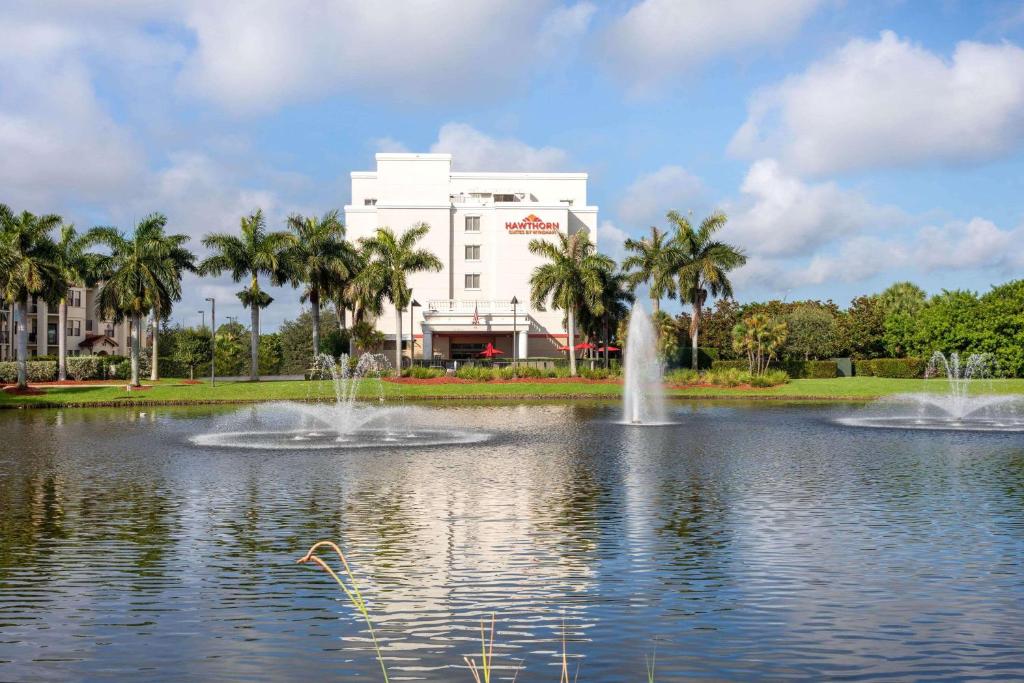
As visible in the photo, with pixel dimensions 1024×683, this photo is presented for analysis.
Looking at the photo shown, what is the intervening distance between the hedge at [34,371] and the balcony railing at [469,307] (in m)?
31.1

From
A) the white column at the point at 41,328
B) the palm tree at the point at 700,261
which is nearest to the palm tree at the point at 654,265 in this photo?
the palm tree at the point at 700,261

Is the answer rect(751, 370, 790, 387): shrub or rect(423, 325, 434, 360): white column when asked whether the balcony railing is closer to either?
rect(423, 325, 434, 360): white column

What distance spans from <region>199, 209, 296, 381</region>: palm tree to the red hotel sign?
2394 centimetres

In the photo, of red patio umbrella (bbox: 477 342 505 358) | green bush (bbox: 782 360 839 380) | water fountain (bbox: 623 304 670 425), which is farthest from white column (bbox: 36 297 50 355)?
green bush (bbox: 782 360 839 380)

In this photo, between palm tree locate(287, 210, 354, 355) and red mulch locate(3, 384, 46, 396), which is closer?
red mulch locate(3, 384, 46, 396)

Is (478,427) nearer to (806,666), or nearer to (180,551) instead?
(180,551)

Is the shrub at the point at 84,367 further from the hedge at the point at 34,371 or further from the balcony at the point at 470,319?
the balcony at the point at 470,319

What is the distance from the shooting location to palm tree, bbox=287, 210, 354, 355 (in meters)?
75.8

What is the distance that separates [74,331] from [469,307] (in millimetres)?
55557

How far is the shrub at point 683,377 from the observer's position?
224 feet

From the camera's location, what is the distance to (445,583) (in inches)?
487

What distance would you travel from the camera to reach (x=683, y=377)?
6925 centimetres

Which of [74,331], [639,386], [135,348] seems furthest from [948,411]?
[74,331]

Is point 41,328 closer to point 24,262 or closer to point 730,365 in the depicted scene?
point 24,262
